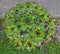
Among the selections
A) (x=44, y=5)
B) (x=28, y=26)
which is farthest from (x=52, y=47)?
(x=44, y=5)

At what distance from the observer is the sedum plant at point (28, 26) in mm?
4875

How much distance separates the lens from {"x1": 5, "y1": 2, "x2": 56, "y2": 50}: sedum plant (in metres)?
4.88

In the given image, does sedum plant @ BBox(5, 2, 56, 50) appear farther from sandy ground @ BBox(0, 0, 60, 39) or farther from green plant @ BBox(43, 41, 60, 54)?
sandy ground @ BBox(0, 0, 60, 39)

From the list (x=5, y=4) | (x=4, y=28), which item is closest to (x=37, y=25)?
(x=4, y=28)

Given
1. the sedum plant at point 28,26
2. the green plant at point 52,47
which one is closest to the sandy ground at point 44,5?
the sedum plant at point 28,26

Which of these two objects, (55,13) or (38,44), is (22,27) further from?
(55,13)

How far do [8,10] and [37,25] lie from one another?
2.80 feet

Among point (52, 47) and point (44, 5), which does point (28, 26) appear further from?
point (44, 5)

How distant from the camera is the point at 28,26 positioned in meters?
4.96

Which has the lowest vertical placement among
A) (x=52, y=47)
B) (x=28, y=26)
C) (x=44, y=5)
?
(x=52, y=47)

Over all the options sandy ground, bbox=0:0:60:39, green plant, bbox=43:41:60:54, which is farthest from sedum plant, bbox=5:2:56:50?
sandy ground, bbox=0:0:60:39

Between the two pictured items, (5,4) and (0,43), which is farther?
(5,4)

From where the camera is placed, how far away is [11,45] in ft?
16.1

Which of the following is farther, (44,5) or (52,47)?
(44,5)
